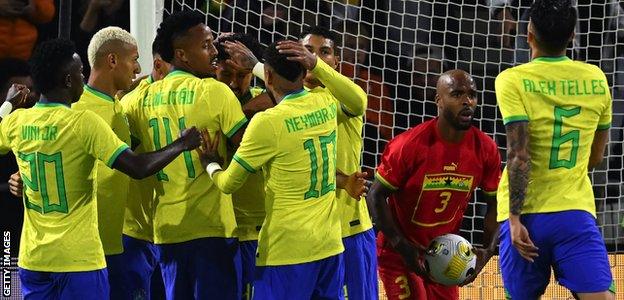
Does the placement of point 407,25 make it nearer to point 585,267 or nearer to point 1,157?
point 1,157

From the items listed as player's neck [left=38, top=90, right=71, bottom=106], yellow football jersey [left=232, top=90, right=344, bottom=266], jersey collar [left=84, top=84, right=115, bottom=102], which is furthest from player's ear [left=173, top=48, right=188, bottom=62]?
player's neck [left=38, top=90, right=71, bottom=106]

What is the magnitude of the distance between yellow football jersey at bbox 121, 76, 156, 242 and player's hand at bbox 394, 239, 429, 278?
124 cm

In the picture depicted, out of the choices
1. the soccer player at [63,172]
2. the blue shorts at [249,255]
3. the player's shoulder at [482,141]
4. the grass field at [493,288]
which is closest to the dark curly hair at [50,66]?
the soccer player at [63,172]

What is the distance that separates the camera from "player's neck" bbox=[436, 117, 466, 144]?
19.7ft

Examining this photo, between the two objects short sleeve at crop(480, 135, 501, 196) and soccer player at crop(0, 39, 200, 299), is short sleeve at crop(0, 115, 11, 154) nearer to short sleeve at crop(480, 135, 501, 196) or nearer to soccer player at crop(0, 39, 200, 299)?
soccer player at crop(0, 39, 200, 299)

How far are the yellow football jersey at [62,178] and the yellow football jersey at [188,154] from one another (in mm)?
440

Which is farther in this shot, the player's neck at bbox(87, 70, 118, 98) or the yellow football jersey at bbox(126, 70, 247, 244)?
the player's neck at bbox(87, 70, 118, 98)

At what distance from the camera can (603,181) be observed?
8.81 m

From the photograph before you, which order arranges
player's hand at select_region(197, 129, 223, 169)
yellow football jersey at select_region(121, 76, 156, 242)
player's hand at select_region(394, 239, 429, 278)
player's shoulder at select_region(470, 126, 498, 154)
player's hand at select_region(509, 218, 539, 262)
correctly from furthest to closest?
player's shoulder at select_region(470, 126, 498, 154), player's hand at select_region(394, 239, 429, 278), yellow football jersey at select_region(121, 76, 156, 242), player's hand at select_region(197, 129, 223, 169), player's hand at select_region(509, 218, 539, 262)

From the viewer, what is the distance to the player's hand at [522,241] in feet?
15.4

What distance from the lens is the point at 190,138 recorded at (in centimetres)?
498

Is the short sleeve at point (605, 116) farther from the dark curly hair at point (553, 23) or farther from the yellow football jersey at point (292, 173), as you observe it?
the yellow football jersey at point (292, 173)

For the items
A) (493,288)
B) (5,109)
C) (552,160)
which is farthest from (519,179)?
(493,288)

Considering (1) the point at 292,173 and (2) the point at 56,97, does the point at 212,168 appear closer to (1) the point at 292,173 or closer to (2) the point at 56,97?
(1) the point at 292,173
